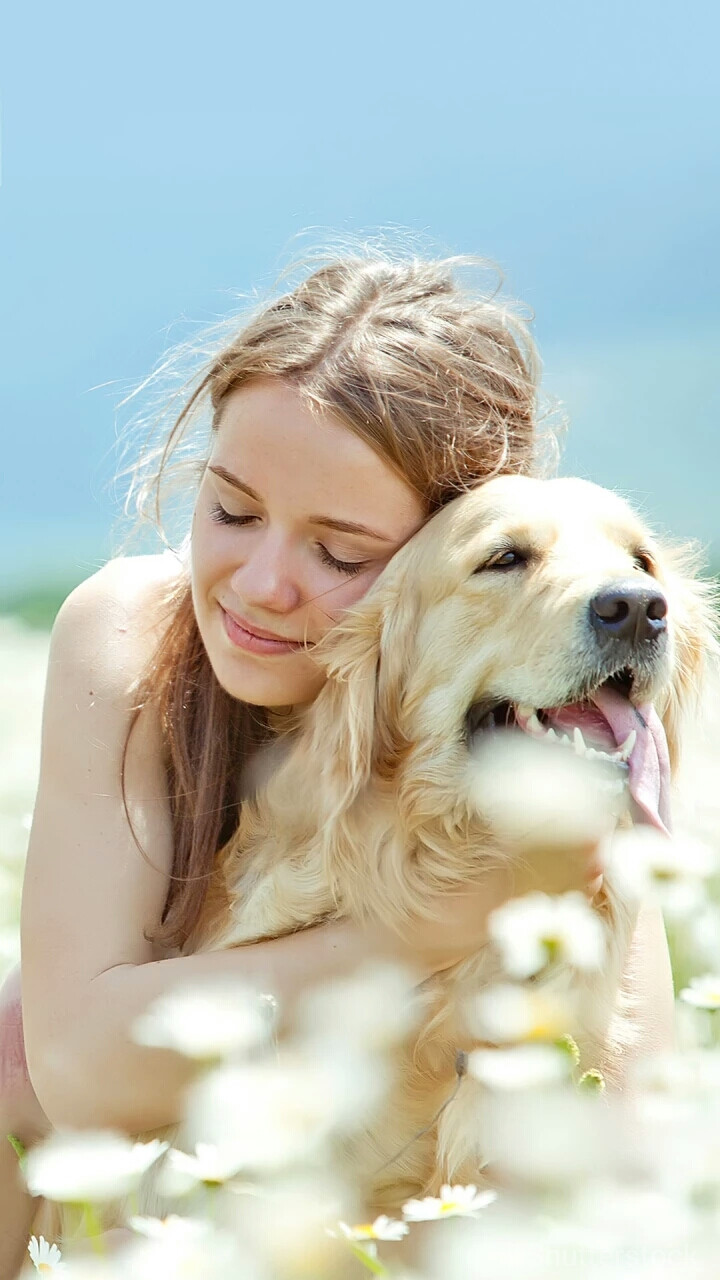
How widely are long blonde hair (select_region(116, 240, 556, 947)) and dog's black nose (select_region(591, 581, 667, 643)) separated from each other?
0.44 meters

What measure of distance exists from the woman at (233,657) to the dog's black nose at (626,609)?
1.43ft

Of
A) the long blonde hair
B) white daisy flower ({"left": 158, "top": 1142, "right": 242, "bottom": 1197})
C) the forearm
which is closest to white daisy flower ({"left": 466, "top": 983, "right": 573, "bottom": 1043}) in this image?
white daisy flower ({"left": 158, "top": 1142, "right": 242, "bottom": 1197})

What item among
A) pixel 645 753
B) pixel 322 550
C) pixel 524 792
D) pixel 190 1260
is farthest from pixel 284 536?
pixel 190 1260

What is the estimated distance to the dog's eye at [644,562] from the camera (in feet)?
7.91

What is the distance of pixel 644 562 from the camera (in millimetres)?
2438

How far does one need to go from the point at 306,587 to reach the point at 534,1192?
43.3 inches

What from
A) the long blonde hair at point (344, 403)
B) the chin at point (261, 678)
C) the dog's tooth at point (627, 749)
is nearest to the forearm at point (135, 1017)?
the long blonde hair at point (344, 403)

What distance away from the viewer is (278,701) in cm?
251

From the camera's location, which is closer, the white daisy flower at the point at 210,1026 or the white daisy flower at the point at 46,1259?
the white daisy flower at the point at 210,1026

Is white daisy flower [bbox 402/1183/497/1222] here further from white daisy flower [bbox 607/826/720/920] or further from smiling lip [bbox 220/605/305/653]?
smiling lip [bbox 220/605/305/653]

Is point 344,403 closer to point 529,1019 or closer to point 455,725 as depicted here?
point 455,725

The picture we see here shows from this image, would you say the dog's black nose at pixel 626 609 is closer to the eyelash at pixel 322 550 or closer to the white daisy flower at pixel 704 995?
the eyelash at pixel 322 550

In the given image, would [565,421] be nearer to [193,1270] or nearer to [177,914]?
[177,914]

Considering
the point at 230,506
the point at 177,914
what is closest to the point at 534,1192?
the point at 177,914
